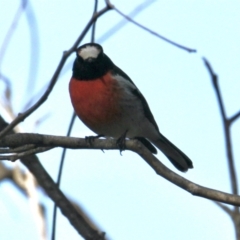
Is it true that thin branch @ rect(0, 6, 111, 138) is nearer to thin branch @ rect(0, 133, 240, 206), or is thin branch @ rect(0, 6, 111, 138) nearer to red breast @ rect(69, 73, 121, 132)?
thin branch @ rect(0, 133, 240, 206)

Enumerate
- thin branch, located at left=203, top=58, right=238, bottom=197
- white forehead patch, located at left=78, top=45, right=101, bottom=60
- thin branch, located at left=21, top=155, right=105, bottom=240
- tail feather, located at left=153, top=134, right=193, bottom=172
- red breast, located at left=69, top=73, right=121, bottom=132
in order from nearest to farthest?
thin branch, located at left=203, top=58, right=238, bottom=197
thin branch, located at left=21, top=155, right=105, bottom=240
red breast, located at left=69, top=73, right=121, bottom=132
white forehead patch, located at left=78, top=45, right=101, bottom=60
tail feather, located at left=153, top=134, right=193, bottom=172


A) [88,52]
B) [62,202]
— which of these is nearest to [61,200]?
[62,202]

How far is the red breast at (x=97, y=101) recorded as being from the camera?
17.2 feet

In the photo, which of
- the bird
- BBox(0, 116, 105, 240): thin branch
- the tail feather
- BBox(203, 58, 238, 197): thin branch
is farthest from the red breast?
BBox(203, 58, 238, 197): thin branch

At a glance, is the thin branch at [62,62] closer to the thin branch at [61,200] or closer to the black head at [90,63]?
the thin branch at [61,200]

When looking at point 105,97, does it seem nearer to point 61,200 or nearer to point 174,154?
point 174,154

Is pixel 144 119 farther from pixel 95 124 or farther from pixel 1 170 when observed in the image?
pixel 1 170

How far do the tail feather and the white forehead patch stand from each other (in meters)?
1.18

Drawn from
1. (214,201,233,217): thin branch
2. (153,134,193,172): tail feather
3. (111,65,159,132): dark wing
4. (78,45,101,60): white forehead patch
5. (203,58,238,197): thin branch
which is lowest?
(214,201,233,217): thin branch

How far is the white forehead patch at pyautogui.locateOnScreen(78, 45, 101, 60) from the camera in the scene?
5.36m

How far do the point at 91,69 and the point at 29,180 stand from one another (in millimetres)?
1166

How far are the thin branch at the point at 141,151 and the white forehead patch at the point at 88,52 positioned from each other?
1.74 meters

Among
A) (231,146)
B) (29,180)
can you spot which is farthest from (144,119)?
(231,146)

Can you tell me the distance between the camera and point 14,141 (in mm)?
3434
